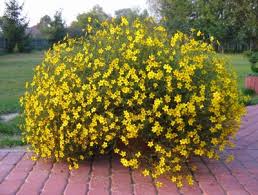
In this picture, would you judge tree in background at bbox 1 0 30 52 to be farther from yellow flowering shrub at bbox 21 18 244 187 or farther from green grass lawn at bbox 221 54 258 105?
yellow flowering shrub at bbox 21 18 244 187

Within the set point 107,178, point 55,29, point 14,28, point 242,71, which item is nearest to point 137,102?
point 107,178

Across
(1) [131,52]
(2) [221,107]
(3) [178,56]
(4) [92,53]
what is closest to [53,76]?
(4) [92,53]

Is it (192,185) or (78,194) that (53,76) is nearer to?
(78,194)

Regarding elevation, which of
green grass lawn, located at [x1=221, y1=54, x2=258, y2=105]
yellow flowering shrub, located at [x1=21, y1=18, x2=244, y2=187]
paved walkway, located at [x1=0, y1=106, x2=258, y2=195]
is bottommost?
green grass lawn, located at [x1=221, y1=54, x2=258, y2=105]

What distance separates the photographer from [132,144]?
4.74m

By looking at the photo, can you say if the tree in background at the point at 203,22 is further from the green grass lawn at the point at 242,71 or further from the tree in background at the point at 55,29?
the green grass lawn at the point at 242,71

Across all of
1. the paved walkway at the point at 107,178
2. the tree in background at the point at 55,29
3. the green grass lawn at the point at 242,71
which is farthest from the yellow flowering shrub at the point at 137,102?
the tree in background at the point at 55,29

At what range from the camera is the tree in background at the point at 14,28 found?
41.1 metres

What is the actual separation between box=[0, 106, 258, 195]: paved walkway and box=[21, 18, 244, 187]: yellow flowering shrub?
5.4 inches

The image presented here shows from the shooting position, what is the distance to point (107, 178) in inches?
187

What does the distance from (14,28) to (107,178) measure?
125 ft

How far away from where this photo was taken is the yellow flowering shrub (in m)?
4.53

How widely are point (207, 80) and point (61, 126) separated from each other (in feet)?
4.71

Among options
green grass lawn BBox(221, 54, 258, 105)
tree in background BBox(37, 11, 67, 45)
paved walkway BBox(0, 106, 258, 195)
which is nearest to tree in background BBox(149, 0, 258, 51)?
tree in background BBox(37, 11, 67, 45)
